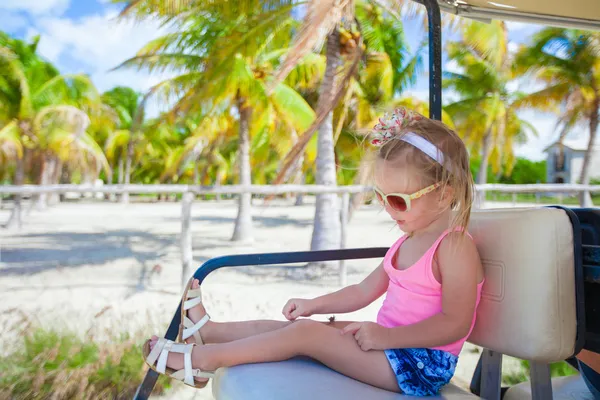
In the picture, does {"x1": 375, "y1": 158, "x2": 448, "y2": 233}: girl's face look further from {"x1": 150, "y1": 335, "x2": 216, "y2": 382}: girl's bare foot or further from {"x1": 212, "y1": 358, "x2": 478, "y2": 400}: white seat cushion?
{"x1": 150, "y1": 335, "x2": 216, "y2": 382}: girl's bare foot

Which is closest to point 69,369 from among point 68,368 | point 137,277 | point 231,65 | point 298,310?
point 68,368

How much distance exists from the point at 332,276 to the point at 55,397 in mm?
5731

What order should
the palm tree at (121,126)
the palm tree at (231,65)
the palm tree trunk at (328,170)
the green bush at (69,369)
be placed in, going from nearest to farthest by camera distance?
1. the green bush at (69,369)
2. the palm tree trunk at (328,170)
3. the palm tree at (231,65)
4. the palm tree at (121,126)

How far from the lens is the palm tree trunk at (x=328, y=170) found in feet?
26.7

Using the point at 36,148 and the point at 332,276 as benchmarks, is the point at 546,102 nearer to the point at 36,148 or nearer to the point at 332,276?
the point at 332,276

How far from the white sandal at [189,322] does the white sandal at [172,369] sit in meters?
0.15

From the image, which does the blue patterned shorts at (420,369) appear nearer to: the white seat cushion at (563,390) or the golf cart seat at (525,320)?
the golf cart seat at (525,320)

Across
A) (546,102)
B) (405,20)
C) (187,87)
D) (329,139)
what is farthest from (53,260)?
(546,102)

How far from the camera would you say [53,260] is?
9844mm

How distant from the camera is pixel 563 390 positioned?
1611 mm

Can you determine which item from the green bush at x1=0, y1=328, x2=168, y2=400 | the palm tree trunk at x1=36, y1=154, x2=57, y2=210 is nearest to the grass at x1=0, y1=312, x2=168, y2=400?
the green bush at x1=0, y1=328, x2=168, y2=400

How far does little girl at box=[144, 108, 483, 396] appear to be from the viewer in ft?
4.12

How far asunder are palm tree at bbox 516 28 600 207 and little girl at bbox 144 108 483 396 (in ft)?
53.8

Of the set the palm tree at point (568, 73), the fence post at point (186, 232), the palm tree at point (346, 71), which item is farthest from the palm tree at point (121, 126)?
the fence post at point (186, 232)
